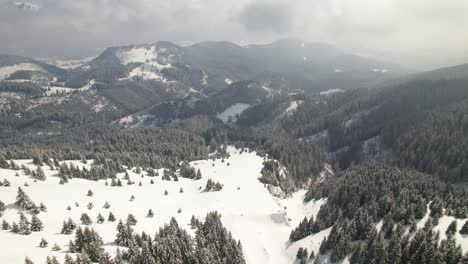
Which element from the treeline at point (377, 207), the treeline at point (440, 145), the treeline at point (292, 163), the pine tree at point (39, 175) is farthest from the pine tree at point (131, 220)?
the treeline at point (440, 145)

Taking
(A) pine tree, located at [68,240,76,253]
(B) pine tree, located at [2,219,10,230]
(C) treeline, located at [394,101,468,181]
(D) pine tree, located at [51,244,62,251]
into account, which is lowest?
(C) treeline, located at [394,101,468,181]

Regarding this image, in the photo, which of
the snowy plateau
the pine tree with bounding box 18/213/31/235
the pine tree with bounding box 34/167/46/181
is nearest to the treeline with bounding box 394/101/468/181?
the snowy plateau

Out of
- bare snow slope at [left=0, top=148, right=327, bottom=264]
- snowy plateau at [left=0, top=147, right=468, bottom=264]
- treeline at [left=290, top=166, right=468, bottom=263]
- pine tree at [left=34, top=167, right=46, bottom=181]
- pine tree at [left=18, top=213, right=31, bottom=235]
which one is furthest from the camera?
pine tree at [left=34, top=167, right=46, bottom=181]

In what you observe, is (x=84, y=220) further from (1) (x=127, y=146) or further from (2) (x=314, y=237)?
(1) (x=127, y=146)

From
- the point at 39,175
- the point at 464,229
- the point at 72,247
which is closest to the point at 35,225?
the point at 72,247

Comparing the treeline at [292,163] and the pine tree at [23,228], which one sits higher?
the pine tree at [23,228]

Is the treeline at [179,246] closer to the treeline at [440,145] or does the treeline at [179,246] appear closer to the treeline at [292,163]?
the treeline at [292,163]

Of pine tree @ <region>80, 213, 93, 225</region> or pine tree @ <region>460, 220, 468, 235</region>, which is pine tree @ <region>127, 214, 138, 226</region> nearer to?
pine tree @ <region>80, 213, 93, 225</region>

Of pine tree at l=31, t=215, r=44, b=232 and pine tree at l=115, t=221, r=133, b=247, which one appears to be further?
pine tree at l=115, t=221, r=133, b=247

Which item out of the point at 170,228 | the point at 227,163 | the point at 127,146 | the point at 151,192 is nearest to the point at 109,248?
the point at 170,228
